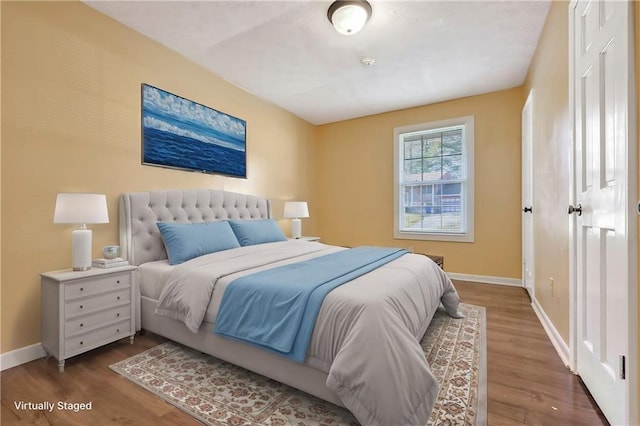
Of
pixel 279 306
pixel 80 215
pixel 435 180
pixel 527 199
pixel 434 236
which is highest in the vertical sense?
pixel 435 180

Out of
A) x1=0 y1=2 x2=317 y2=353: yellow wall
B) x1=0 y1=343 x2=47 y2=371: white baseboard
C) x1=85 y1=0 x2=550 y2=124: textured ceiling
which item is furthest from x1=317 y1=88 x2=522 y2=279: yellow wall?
x1=0 y1=343 x2=47 y2=371: white baseboard

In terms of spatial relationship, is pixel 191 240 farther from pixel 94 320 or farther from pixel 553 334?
pixel 553 334

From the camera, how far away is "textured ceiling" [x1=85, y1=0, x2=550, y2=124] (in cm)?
235

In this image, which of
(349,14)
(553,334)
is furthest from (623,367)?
(349,14)

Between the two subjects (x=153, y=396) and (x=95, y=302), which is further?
(x=95, y=302)

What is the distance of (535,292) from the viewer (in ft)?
9.80

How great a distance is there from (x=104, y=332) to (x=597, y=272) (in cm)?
305

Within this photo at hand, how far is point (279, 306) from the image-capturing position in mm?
1566

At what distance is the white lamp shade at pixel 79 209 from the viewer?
75.5 inches

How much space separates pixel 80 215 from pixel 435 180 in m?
4.24

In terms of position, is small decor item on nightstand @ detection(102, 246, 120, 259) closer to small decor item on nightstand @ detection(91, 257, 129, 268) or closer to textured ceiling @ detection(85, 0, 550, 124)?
small decor item on nightstand @ detection(91, 257, 129, 268)

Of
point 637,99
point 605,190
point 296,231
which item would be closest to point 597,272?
point 605,190

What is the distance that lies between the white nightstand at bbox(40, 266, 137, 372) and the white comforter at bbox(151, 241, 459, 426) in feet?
1.55

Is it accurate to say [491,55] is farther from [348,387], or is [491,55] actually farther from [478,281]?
[348,387]
